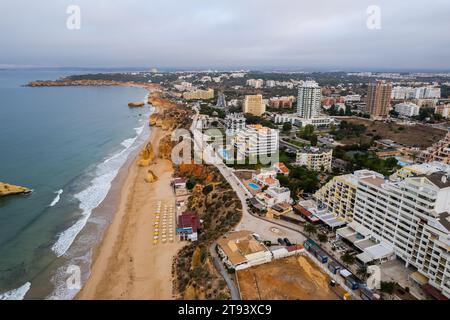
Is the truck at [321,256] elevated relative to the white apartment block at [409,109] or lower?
lower

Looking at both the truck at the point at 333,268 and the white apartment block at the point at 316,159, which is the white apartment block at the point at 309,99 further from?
the truck at the point at 333,268

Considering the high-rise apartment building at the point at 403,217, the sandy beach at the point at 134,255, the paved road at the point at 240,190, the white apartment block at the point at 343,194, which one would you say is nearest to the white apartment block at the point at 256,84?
the paved road at the point at 240,190

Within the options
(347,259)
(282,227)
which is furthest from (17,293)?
(347,259)

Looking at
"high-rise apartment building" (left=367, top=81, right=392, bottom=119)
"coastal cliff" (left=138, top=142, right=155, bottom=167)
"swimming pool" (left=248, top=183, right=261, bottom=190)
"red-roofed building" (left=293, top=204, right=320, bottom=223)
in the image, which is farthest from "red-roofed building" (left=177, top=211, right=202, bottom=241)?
"high-rise apartment building" (left=367, top=81, right=392, bottom=119)

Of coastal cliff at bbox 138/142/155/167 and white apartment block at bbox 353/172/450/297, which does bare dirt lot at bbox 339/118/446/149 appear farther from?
white apartment block at bbox 353/172/450/297

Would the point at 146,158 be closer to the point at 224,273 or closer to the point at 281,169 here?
the point at 281,169

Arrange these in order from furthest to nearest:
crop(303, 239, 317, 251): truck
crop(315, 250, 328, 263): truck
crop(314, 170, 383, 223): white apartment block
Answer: crop(314, 170, 383, 223): white apartment block → crop(303, 239, 317, 251): truck → crop(315, 250, 328, 263): truck

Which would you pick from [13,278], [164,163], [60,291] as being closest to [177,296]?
[60,291]
